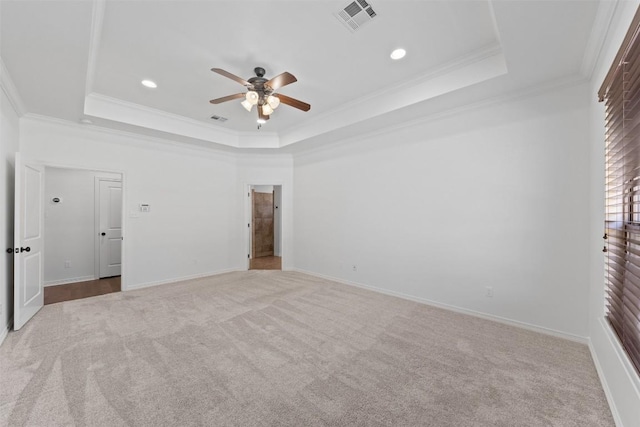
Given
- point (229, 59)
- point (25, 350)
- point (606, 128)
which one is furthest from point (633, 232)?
point (25, 350)

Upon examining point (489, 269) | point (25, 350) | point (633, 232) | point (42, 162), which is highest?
point (42, 162)

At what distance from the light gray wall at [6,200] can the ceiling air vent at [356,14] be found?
3.52 m

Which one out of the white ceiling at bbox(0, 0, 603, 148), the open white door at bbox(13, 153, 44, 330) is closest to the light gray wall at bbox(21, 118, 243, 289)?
the white ceiling at bbox(0, 0, 603, 148)

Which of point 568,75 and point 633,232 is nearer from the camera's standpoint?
point 633,232

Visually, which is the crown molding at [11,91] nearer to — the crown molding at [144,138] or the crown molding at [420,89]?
the crown molding at [144,138]

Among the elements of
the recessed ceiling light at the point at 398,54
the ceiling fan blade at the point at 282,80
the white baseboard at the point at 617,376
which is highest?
the recessed ceiling light at the point at 398,54

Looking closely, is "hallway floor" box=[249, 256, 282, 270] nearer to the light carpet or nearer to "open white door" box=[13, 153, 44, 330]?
the light carpet

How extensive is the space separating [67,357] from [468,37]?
4713 mm

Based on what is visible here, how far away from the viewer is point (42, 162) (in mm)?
3713

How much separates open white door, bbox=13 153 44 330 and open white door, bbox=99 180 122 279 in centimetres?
192

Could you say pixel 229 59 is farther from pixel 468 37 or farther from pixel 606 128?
pixel 606 128

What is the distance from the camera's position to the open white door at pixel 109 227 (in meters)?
5.44

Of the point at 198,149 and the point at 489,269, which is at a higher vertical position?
the point at 198,149

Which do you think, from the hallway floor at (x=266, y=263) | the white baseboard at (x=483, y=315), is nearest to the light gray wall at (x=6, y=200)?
the hallway floor at (x=266, y=263)
